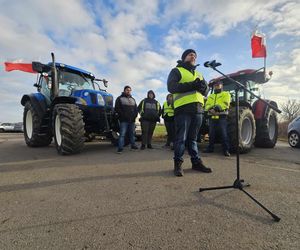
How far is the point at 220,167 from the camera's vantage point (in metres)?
4.49

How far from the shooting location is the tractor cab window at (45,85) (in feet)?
24.1

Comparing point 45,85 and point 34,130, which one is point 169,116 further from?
point 34,130

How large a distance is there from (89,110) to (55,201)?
402 centimetres

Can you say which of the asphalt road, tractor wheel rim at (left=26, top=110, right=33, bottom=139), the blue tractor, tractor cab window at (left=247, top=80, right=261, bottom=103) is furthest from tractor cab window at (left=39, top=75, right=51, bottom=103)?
tractor cab window at (left=247, top=80, right=261, bottom=103)

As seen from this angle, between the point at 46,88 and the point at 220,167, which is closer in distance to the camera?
the point at 220,167

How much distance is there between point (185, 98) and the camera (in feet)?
13.3

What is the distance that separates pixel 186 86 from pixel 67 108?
3.17 metres

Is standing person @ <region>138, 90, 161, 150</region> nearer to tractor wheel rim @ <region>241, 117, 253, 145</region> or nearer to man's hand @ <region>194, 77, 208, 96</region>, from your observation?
tractor wheel rim @ <region>241, 117, 253, 145</region>

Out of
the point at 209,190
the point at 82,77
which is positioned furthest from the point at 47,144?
the point at 209,190

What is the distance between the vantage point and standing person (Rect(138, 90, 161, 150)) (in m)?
7.48

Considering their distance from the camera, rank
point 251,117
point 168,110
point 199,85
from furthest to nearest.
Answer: point 168,110 → point 251,117 → point 199,85

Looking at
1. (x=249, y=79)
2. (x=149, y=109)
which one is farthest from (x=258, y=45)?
(x=149, y=109)

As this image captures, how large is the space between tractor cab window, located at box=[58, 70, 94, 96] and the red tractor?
3.88 m

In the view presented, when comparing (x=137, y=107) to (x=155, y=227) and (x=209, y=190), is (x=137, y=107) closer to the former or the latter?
(x=209, y=190)
